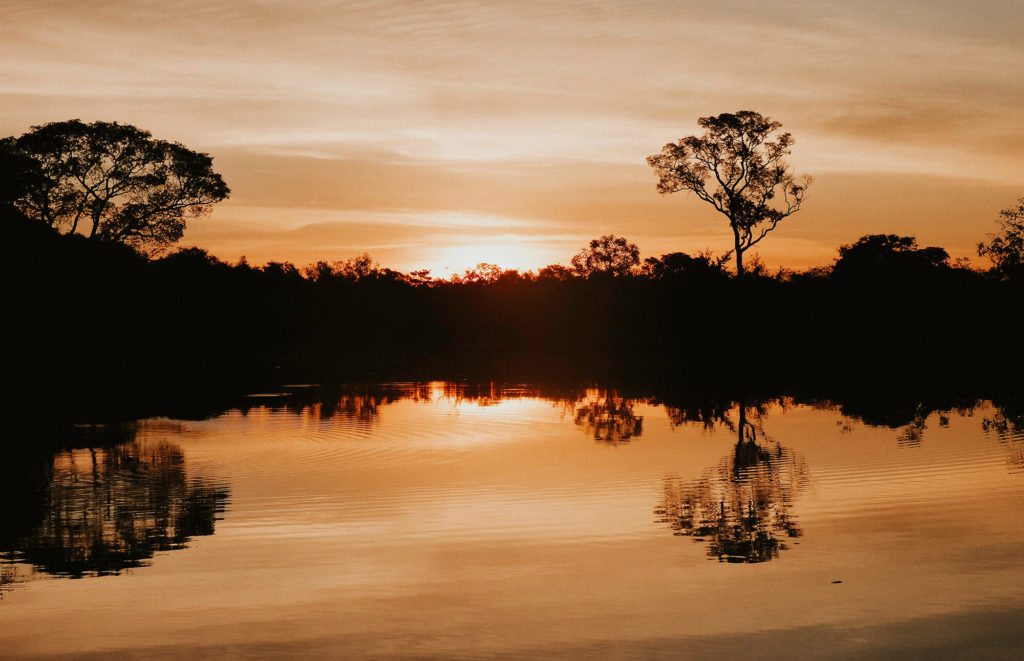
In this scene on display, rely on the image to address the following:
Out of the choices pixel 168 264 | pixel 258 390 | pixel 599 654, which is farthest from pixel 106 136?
pixel 599 654

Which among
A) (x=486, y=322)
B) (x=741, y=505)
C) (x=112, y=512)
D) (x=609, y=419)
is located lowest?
(x=112, y=512)

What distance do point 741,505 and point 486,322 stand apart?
64.6 m

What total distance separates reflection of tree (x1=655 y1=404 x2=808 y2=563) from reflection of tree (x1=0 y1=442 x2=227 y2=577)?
5.34 metres

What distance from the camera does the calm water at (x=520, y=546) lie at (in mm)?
6879

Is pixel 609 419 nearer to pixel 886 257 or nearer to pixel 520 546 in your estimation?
pixel 520 546

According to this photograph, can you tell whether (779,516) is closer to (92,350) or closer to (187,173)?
(92,350)

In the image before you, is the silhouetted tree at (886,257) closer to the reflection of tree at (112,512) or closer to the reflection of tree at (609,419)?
the reflection of tree at (609,419)

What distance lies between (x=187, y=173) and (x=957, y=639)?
5652 cm

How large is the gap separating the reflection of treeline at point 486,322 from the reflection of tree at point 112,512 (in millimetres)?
13907

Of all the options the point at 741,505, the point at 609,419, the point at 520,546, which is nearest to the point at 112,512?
the point at 520,546

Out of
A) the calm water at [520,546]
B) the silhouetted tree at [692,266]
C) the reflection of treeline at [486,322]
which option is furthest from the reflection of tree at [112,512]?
the silhouetted tree at [692,266]

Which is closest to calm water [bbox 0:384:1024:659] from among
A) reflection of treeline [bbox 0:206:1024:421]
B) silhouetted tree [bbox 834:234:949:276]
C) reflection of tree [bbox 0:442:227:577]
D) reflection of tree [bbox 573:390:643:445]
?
reflection of tree [bbox 0:442:227:577]

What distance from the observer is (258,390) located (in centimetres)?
3167

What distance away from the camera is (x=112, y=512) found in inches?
469
